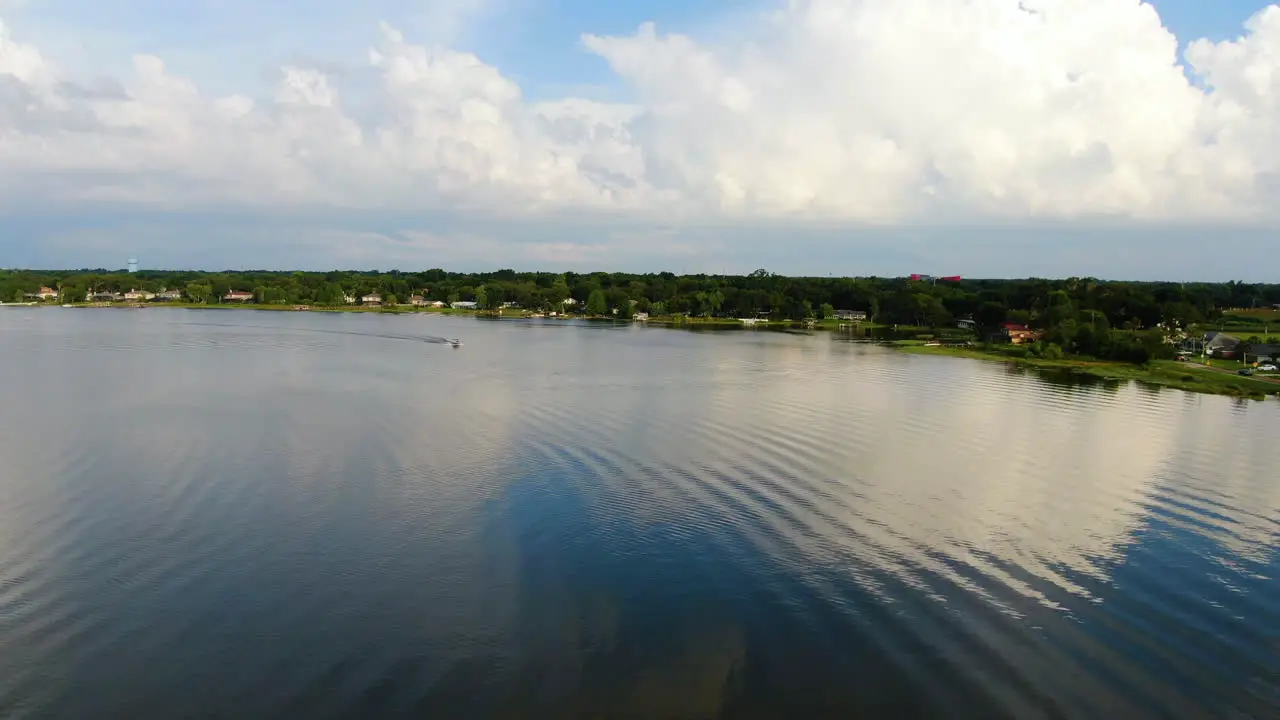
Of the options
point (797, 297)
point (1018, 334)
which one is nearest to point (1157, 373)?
point (1018, 334)

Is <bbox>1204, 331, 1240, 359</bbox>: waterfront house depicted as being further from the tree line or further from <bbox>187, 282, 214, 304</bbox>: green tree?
<bbox>187, 282, 214, 304</bbox>: green tree

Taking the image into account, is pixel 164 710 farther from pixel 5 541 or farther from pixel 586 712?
pixel 5 541

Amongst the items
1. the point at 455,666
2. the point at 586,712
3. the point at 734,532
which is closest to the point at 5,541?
the point at 455,666

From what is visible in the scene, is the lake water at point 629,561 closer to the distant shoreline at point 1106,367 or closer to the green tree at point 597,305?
the distant shoreline at point 1106,367

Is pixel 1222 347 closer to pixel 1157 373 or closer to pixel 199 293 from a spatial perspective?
pixel 1157 373

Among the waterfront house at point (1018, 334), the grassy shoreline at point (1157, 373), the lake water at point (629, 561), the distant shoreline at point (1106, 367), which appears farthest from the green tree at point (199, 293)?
the waterfront house at point (1018, 334)

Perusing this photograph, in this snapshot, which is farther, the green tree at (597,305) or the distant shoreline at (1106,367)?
the green tree at (597,305)
